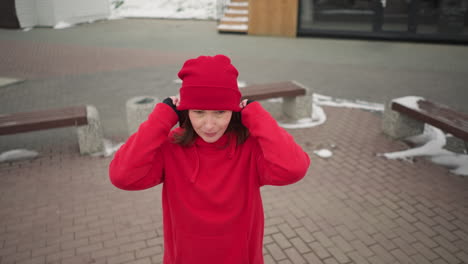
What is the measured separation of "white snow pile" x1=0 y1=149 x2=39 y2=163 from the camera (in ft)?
17.4

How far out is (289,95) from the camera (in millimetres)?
6371

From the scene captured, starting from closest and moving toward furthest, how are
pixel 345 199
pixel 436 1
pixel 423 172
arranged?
pixel 345 199 → pixel 423 172 → pixel 436 1

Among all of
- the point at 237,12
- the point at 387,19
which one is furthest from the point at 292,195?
the point at 237,12

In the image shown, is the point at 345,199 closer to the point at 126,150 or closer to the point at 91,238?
the point at 91,238

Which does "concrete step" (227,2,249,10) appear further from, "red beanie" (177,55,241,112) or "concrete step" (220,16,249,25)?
"red beanie" (177,55,241,112)

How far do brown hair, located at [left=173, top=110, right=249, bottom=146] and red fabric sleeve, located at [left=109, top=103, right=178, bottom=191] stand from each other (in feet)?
0.21

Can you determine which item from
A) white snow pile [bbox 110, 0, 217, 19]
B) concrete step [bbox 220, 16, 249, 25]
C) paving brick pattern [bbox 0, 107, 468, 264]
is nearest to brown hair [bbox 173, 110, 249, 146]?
paving brick pattern [bbox 0, 107, 468, 264]

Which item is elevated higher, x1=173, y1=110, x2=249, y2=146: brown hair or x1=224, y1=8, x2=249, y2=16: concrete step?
x1=224, y1=8, x2=249, y2=16: concrete step

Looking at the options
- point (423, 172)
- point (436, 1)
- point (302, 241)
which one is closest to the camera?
point (302, 241)

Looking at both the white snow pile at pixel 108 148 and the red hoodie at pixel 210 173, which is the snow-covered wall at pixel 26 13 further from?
the red hoodie at pixel 210 173

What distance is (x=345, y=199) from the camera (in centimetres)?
440

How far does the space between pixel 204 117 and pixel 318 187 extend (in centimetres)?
310

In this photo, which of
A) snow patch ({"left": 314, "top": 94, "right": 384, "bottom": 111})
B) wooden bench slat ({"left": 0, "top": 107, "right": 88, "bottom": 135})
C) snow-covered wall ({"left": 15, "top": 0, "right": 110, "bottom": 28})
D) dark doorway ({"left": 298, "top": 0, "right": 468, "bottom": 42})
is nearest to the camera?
wooden bench slat ({"left": 0, "top": 107, "right": 88, "bottom": 135})

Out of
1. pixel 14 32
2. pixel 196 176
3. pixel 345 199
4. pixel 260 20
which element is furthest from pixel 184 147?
pixel 14 32
